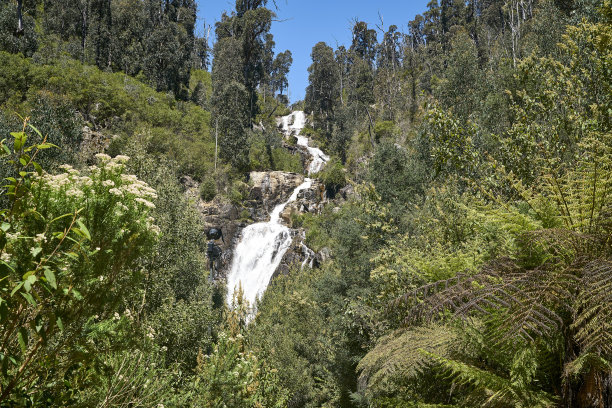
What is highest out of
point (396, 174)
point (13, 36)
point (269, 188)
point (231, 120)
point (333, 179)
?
→ point (13, 36)

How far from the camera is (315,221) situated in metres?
33.3

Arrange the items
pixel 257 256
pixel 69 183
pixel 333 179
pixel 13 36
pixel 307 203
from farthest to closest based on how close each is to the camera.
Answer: pixel 333 179, pixel 307 203, pixel 257 256, pixel 13 36, pixel 69 183

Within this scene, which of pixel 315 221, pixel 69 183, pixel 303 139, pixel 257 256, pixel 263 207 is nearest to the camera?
pixel 69 183

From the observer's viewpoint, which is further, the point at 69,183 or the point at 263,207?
the point at 263,207

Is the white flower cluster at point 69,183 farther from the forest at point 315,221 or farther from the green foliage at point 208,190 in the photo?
the green foliage at point 208,190

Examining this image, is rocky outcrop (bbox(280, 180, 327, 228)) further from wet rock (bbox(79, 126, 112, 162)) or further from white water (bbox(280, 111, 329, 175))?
wet rock (bbox(79, 126, 112, 162))

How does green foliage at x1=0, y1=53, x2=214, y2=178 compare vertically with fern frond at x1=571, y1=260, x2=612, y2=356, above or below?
above

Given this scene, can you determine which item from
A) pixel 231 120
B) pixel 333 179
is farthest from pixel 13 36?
pixel 333 179

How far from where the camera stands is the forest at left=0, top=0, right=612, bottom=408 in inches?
102

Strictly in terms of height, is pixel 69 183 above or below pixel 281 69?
below

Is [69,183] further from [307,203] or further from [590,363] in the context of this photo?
[307,203]

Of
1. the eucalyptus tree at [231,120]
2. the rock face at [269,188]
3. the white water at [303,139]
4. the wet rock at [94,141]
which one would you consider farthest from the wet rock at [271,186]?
the wet rock at [94,141]

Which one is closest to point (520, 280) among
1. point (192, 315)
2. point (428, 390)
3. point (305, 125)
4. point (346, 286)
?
point (428, 390)

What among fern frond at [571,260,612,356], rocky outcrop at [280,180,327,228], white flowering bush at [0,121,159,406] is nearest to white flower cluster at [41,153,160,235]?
white flowering bush at [0,121,159,406]
